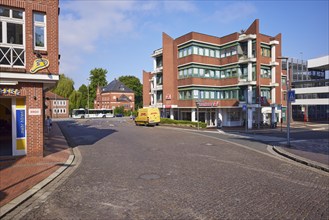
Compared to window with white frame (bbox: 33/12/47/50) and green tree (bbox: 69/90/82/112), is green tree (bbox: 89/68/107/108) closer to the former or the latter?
green tree (bbox: 69/90/82/112)

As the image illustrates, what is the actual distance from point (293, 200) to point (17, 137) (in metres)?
11.0

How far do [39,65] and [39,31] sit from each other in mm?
1743

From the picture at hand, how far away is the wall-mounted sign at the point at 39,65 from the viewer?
37.0ft

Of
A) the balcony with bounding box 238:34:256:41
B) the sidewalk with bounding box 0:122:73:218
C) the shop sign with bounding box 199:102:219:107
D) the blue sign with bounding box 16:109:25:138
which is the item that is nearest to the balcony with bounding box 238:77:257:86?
the shop sign with bounding box 199:102:219:107

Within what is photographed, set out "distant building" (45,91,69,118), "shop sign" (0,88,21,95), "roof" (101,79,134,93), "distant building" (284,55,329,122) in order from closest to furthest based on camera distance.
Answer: "shop sign" (0,88,21,95)
"distant building" (284,55,329,122)
"distant building" (45,91,69,118)
"roof" (101,79,134,93)

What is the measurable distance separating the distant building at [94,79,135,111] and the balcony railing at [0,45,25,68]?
76051mm

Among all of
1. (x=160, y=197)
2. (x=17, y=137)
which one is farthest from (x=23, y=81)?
(x=160, y=197)

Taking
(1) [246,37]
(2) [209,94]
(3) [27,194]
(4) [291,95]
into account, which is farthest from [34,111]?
(1) [246,37]

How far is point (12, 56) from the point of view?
433 inches

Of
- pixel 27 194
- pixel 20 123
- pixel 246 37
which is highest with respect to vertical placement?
pixel 246 37

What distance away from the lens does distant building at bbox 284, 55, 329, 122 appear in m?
46.7

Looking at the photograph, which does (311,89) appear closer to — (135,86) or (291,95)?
(291,95)

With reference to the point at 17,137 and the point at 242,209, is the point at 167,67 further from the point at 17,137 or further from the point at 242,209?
the point at 242,209

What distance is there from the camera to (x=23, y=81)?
11.1m
